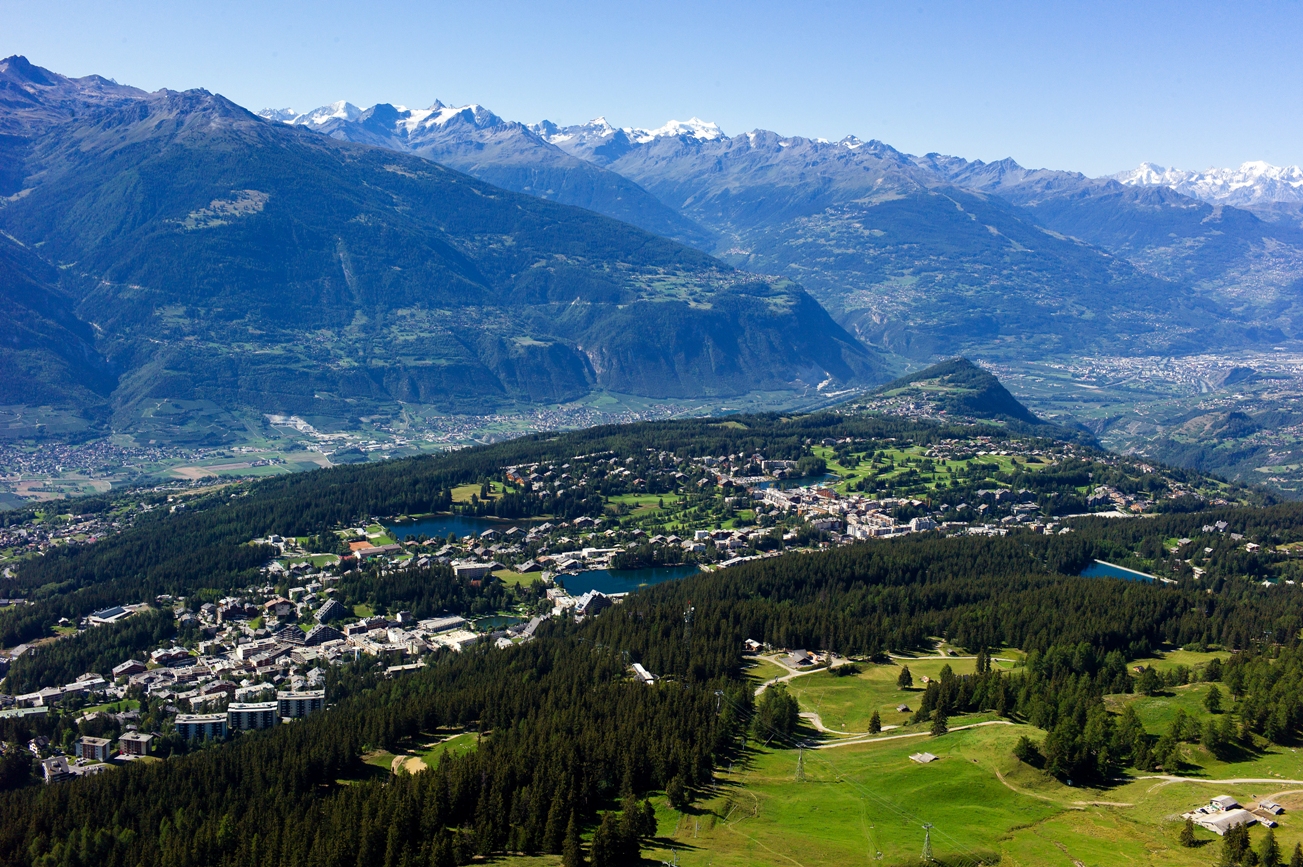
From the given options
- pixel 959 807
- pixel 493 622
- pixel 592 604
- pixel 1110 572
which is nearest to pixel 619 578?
pixel 592 604

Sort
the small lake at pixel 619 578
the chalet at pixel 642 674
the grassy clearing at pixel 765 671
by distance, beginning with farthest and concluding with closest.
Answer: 1. the small lake at pixel 619 578
2. the grassy clearing at pixel 765 671
3. the chalet at pixel 642 674

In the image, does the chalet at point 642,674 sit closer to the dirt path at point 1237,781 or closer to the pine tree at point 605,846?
the pine tree at point 605,846

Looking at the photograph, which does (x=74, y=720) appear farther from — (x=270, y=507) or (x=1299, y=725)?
(x=1299, y=725)

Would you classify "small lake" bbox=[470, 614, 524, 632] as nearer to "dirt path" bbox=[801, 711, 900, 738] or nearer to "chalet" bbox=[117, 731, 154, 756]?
"chalet" bbox=[117, 731, 154, 756]

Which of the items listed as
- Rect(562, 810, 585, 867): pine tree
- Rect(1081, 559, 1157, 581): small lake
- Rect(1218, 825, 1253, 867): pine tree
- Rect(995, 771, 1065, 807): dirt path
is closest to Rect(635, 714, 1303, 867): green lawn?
Rect(995, 771, 1065, 807): dirt path

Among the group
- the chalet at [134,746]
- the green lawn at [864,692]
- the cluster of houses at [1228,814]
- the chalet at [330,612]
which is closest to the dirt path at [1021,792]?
the cluster of houses at [1228,814]

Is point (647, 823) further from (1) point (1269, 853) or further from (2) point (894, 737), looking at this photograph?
(1) point (1269, 853)
